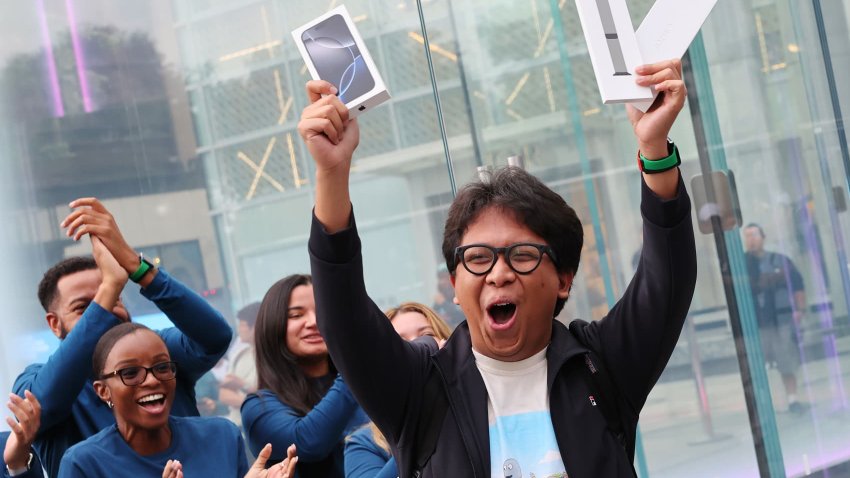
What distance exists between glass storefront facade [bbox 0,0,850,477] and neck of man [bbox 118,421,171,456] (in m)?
1.76

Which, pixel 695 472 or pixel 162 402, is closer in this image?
pixel 162 402

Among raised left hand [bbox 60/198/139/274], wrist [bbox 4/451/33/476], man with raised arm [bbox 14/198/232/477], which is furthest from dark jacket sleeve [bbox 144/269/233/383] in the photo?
wrist [bbox 4/451/33/476]

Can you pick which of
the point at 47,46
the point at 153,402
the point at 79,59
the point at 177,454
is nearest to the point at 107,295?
the point at 153,402

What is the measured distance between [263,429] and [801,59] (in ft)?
7.18

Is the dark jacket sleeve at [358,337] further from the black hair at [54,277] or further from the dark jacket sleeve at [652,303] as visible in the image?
the black hair at [54,277]

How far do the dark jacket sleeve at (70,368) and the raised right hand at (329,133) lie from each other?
5.26 feet

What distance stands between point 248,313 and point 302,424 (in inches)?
78.8

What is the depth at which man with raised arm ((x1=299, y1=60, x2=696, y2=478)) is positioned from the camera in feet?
5.38

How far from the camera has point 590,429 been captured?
1.67m

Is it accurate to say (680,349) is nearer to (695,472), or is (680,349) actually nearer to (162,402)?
(695,472)

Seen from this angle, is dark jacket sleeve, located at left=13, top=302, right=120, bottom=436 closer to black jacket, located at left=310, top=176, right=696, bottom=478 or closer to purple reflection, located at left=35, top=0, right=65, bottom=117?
black jacket, located at left=310, top=176, right=696, bottom=478

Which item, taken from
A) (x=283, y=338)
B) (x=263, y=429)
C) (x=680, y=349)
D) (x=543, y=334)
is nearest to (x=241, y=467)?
(x=263, y=429)

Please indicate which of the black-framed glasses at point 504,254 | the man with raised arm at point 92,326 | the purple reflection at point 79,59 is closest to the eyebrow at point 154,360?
the man with raised arm at point 92,326

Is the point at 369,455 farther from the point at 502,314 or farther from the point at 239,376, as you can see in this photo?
the point at 239,376
